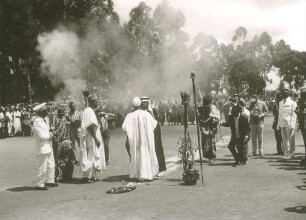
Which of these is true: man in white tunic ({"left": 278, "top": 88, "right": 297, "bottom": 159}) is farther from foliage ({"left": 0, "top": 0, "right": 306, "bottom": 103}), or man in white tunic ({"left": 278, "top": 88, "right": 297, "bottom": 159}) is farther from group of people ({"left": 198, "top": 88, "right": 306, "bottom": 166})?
foliage ({"left": 0, "top": 0, "right": 306, "bottom": 103})

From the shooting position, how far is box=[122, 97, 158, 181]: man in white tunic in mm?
11086

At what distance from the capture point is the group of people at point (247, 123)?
13.1 m

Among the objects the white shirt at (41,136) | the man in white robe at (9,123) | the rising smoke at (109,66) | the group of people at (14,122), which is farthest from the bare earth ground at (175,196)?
the rising smoke at (109,66)

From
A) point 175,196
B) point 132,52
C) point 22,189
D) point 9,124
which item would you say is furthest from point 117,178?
point 132,52

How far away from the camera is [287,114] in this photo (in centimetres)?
1405

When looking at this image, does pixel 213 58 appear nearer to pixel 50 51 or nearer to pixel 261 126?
pixel 50 51

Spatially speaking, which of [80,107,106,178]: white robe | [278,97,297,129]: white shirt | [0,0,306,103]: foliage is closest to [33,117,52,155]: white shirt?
[80,107,106,178]: white robe

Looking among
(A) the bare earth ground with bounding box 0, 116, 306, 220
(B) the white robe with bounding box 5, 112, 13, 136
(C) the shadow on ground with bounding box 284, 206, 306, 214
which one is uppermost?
(B) the white robe with bounding box 5, 112, 13, 136

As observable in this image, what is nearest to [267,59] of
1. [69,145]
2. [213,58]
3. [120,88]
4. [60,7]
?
[213,58]

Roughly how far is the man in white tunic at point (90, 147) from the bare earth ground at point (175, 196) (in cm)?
31

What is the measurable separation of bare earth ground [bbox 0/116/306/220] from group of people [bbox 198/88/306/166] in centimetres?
68

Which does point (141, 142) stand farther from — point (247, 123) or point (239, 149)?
point (247, 123)

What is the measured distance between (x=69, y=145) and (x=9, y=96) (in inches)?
1199

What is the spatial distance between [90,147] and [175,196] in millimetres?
2970
